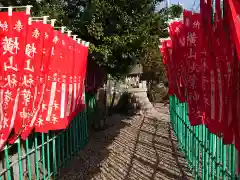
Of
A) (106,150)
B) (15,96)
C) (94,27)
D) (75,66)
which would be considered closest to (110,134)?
(106,150)

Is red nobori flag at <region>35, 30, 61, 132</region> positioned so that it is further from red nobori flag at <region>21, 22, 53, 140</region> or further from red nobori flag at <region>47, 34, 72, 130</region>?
red nobori flag at <region>21, 22, 53, 140</region>

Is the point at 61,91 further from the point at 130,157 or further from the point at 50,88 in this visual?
the point at 130,157

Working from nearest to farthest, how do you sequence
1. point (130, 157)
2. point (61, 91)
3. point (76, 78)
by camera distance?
point (61, 91) < point (76, 78) < point (130, 157)

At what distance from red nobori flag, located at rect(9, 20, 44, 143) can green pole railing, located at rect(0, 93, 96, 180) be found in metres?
0.36

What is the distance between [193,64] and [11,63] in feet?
8.58

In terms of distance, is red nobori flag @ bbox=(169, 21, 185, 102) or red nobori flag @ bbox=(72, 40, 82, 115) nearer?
red nobori flag @ bbox=(169, 21, 185, 102)

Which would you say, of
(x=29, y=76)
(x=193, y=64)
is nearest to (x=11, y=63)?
(x=29, y=76)

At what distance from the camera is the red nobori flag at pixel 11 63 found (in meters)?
3.99

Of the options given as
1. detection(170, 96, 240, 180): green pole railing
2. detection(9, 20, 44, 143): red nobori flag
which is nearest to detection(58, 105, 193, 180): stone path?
detection(170, 96, 240, 180): green pole railing

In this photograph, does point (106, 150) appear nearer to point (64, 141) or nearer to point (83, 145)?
point (83, 145)

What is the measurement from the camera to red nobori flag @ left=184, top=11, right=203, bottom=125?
4.68m

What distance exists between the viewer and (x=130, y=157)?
8.98m

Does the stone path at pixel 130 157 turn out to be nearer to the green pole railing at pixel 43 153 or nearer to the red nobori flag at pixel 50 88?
the green pole railing at pixel 43 153

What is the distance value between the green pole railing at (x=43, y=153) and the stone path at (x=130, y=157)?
335 millimetres
